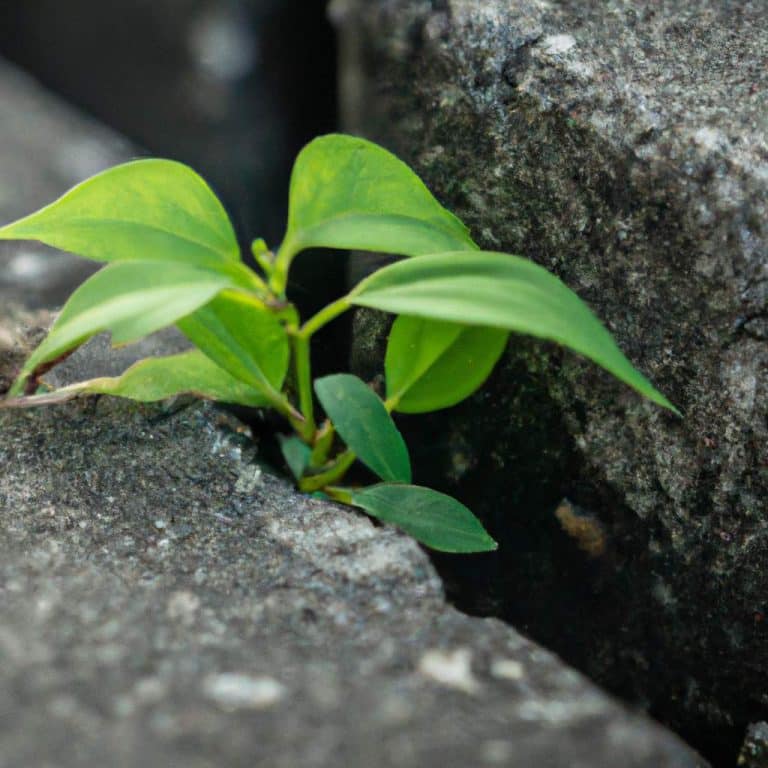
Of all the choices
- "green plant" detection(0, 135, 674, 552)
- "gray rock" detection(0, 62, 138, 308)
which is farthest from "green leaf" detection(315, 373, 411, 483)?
"gray rock" detection(0, 62, 138, 308)

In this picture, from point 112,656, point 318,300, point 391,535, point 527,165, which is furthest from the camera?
point 318,300

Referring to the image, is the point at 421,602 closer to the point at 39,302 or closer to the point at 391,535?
the point at 391,535

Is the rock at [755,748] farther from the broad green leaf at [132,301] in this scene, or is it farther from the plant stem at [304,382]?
the broad green leaf at [132,301]

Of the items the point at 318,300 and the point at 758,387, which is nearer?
the point at 758,387

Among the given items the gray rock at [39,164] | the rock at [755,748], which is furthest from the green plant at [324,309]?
the gray rock at [39,164]

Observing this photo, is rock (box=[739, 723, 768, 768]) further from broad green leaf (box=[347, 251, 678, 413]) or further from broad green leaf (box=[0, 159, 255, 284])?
broad green leaf (box=[0, 159, 255, 284])

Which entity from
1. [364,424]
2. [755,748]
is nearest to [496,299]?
[364,424]

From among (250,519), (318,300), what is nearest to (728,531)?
(250,519)
